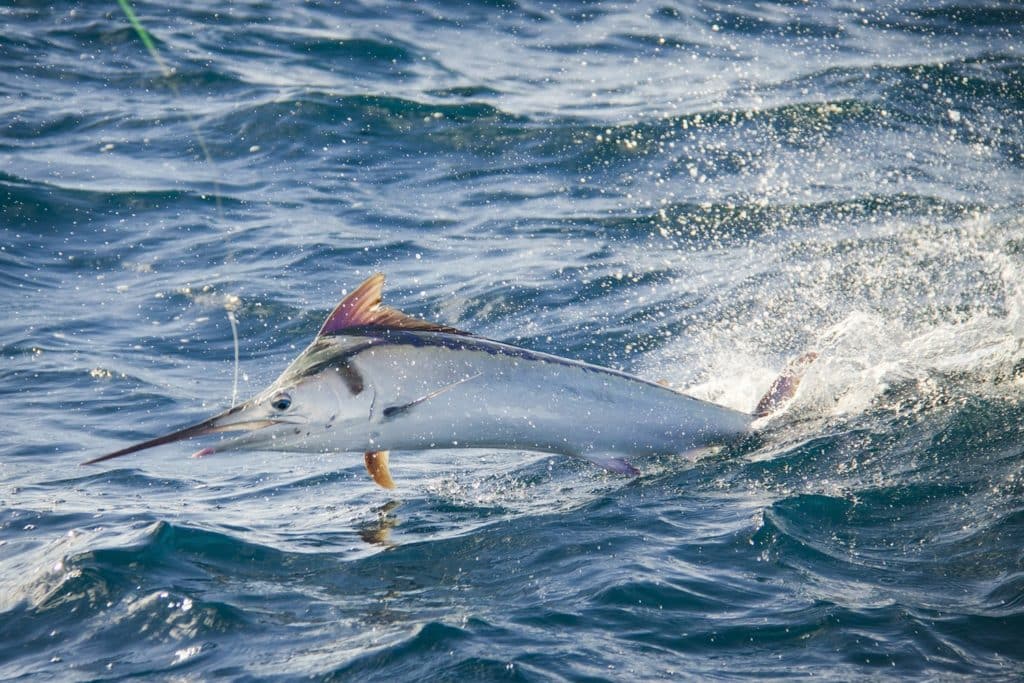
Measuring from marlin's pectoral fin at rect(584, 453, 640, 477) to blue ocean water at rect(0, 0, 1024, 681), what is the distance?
23cm

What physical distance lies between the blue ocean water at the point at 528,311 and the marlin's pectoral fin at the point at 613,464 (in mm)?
226

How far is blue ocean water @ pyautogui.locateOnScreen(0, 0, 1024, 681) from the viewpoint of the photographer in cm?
484

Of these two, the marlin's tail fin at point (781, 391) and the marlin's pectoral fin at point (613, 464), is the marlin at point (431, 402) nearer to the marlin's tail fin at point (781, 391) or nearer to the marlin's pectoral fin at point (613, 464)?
the marlin's pectoral fin at point (613, 464)

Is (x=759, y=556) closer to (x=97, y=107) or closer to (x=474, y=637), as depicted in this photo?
(x=474, y=637)

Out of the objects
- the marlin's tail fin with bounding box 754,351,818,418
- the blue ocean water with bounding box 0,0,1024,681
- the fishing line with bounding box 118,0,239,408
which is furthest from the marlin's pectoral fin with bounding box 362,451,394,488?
Result: the fishing line with bounding box 118,0,239,408

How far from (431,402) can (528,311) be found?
4750 millimetres

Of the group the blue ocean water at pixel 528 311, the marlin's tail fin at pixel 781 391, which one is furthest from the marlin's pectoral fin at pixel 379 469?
the marlin's tail fin at pixel 781 391

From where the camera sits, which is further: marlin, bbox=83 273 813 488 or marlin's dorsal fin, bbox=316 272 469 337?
marlin's dorsal fin, bbox=316 272 469 337

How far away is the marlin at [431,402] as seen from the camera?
523 centimetres

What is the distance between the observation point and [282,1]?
20.1 m

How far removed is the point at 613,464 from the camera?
5957mm

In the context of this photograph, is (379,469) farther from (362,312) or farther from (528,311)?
(528,311)

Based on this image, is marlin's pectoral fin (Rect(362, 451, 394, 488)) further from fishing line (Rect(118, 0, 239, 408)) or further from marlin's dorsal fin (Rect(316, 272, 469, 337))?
fishing line (Rect(118, 0, 239, 408))

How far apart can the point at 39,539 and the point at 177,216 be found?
7166mm
